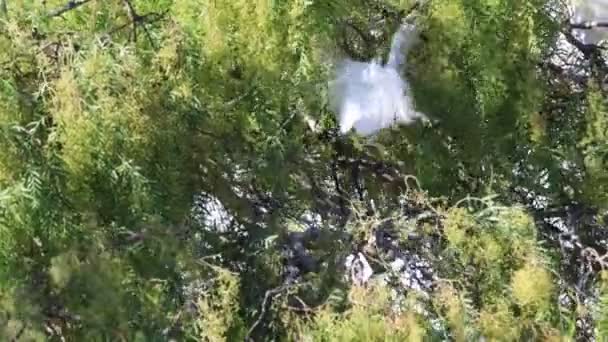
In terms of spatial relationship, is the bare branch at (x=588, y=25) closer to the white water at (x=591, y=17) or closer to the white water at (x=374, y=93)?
the white water at (x=591, y=17)

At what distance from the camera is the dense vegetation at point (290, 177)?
66.4 inches

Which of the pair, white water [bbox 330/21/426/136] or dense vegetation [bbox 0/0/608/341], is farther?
white water [bbox 330/21/426/136]

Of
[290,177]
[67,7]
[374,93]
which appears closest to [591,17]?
[374,93]

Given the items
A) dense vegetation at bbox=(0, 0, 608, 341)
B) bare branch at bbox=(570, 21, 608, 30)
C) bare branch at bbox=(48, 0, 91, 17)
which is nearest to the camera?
dense vegetation at bbox=(0, 0, 608, 341)

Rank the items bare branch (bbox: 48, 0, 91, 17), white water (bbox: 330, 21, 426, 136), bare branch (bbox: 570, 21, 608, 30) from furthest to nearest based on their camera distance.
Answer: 1. bare branch (bbox: 570, 21, 608, 30)
2. white water (bbox: 330, 21, 426, 136)
3. bare branch (bbox: 48, 0, 91, 17)

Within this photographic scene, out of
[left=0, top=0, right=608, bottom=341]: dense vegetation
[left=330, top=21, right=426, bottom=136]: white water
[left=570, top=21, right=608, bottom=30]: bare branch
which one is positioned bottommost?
[left=0, top=0, right=608, bottom=341]: dense vegetation

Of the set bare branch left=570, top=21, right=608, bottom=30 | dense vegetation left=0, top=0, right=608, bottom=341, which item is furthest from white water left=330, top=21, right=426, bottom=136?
bare branch left=570, top=21, right=608, bottom=30

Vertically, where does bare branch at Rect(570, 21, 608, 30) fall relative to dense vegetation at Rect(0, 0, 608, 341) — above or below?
above

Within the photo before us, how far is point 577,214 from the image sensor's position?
2.19 m

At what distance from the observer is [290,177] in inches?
80.4

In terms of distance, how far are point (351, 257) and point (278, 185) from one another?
0.20 m

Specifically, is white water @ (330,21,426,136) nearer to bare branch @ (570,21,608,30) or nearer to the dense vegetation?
the dense vegetation

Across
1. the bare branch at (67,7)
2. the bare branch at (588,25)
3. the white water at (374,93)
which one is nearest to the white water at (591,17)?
the bare branch at (588,25)

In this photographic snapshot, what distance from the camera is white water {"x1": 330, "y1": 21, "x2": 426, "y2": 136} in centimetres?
202
